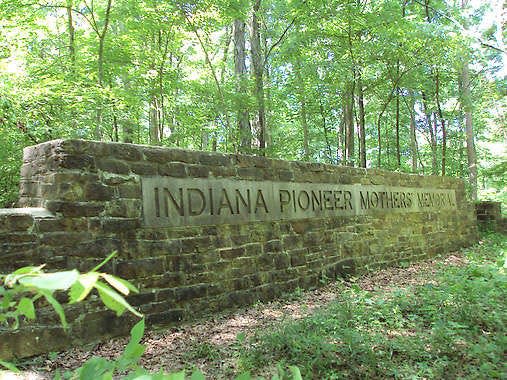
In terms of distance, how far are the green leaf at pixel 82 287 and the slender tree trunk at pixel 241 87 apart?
958 cm

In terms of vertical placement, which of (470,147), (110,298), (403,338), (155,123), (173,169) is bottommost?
(403,338)

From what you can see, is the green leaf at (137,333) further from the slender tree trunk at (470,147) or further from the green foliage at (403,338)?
the slender tree trunk at (470,147)

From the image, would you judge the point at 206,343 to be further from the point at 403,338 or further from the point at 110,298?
the point at 110,298

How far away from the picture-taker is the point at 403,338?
142 inches

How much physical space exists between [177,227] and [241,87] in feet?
22.5

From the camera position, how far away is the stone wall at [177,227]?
355 centimetres

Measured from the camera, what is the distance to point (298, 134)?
17719mm

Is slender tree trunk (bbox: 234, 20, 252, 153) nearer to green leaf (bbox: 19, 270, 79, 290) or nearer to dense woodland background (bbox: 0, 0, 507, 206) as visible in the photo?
dense woodland background (bbox: 0, 0, 507, 206)

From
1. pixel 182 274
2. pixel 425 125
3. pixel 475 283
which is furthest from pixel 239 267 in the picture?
pixel 425 125

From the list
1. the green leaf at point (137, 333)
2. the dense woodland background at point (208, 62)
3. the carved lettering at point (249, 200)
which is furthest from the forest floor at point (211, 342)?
the dense woodland background at point (208, 62)

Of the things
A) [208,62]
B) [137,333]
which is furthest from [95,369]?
[208,62]

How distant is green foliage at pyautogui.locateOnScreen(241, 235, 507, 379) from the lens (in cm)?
305

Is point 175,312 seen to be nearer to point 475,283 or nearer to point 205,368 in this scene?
point 205,368

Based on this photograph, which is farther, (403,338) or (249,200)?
(249,200)
